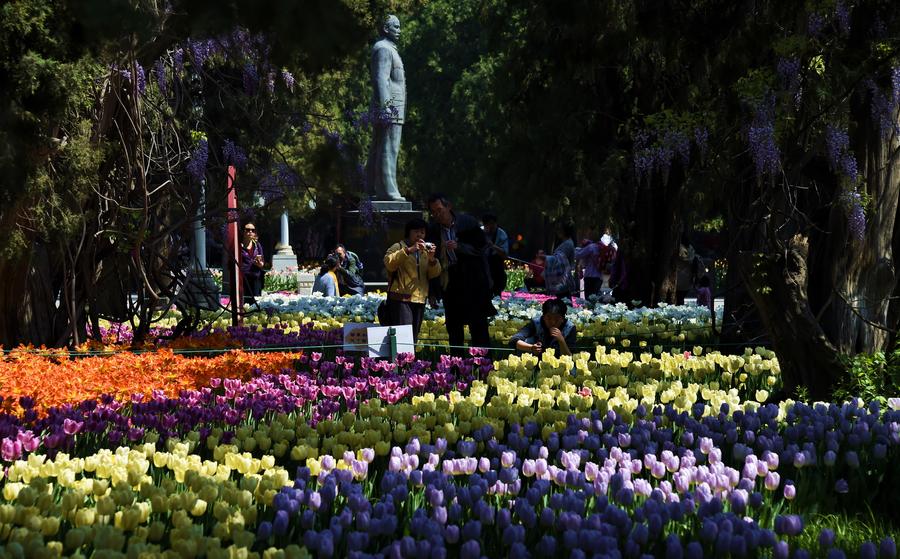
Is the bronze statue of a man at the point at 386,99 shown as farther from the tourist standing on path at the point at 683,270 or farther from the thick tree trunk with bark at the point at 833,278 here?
the thick tree trunk with bark at the point at 833,278

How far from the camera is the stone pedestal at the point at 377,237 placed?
75.4 ft

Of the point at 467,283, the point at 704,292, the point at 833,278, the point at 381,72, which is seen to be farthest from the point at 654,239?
the point at 833,278

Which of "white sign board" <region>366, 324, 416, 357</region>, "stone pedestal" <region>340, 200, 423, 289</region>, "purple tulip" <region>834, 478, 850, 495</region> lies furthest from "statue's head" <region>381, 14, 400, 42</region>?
"purple tulip" <region>834, 478, 850, 495</region>

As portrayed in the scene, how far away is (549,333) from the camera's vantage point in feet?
33.8

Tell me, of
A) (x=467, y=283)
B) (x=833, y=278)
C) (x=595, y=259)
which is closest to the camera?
(x=833, y=278)

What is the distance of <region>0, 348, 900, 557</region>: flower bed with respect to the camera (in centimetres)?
433

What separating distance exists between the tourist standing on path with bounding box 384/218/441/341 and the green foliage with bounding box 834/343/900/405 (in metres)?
3.42

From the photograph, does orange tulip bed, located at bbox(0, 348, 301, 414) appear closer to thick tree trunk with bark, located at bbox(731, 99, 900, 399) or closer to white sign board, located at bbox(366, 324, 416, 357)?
white sign board, located at bbox(366, 324, 416, 357)

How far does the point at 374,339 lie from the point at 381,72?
15.5 metres

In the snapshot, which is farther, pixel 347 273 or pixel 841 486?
pixel 347 273

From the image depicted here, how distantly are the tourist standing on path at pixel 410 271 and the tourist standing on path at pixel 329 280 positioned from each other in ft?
29.7

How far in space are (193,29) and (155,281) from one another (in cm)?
855

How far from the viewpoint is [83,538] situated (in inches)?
167

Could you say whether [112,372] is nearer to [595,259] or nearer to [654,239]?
[654,239]
